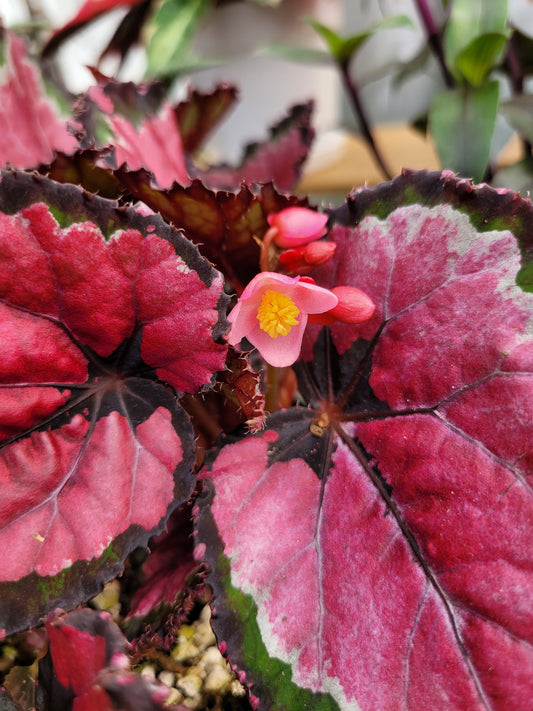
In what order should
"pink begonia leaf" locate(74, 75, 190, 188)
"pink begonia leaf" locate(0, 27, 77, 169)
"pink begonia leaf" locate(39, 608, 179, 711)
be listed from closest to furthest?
"pink begonia leaf" locate(39, 608, 179, 711)
"pink begonia leaf" locate(74, 75, 190, 188)
"pink begonia leaf" locate(0, 27, 77, 169)

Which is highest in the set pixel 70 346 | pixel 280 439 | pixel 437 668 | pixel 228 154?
pixel 228 154

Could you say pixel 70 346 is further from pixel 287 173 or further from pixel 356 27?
pixel 356 27

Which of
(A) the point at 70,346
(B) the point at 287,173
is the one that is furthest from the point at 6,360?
(B) the point at 287,173

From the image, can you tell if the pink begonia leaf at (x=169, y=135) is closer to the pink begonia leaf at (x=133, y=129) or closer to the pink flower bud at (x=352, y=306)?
the pink begonia leaf at (x=133, y=129)

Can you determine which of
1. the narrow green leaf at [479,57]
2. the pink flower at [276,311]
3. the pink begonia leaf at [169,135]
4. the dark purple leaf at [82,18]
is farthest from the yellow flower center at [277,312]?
the dark purple leaf at [82,18]

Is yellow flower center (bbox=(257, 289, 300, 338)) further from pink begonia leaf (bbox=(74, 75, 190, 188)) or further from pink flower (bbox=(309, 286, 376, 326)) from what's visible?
pink begonia leaf (bbox=(74, 75, 190, 188))

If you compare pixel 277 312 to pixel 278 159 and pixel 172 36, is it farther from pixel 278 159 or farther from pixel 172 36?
pixel 172 36

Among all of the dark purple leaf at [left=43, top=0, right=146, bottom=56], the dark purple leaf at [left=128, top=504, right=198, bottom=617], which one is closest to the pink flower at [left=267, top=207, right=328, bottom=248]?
the dark purple leaf at [left=128, top=504, right=198, bottom=617]
